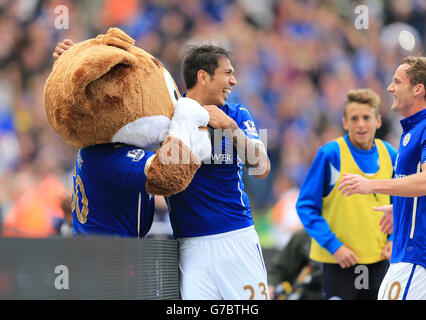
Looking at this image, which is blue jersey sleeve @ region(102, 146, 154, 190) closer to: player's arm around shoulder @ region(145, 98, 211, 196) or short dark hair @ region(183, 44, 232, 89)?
player's arm around shoulder @ region(145, 98, 211, 196)

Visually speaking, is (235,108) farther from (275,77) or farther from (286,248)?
(275,77)

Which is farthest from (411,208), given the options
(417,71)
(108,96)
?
(108,96)

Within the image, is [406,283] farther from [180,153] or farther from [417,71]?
[180,153]

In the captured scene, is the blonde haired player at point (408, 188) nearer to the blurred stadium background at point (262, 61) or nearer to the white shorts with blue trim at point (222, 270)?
the white shorts with blue trim at point (222, 270)

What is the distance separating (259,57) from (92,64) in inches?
246

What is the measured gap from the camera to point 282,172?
25.5ft

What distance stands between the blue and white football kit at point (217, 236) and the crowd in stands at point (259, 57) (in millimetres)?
4211

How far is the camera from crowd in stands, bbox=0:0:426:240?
24.8ft

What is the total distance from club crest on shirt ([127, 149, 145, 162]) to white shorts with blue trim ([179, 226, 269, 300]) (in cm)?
55

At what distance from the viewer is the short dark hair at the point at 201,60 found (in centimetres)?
328

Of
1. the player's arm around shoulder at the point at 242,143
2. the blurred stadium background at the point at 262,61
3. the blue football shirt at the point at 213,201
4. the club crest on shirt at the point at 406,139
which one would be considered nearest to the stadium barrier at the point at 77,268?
the blue football shirt at the point at 213,201

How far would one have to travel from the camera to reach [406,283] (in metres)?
3.04

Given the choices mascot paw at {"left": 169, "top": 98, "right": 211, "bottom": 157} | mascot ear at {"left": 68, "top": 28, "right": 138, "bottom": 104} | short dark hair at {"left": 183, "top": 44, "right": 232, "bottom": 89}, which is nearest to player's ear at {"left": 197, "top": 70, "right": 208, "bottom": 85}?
short dark hair at {"left": 183, "top": 44, "right": 232, "bottom": 89}
